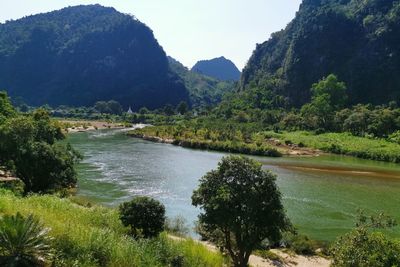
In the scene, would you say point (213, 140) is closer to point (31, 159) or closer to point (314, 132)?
point (314, 132)

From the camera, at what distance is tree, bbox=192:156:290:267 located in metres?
23.7

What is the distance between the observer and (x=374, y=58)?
547ft

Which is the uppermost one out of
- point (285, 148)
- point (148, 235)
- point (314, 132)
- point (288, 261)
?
point (314, 132)

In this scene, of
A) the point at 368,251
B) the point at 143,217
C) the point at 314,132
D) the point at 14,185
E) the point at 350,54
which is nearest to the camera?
the point at 368,251

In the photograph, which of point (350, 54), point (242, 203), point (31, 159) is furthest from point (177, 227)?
point (350, 54)

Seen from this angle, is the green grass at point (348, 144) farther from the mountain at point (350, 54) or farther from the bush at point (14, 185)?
the bush at point (14, 185)

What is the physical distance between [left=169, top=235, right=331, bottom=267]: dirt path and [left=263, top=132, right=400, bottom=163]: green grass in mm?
67884

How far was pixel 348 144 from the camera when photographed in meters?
105

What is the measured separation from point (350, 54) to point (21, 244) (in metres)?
178

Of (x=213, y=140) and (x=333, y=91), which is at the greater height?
(x=333, y=91)

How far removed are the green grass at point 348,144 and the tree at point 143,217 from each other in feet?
252

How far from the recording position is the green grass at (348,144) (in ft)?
310

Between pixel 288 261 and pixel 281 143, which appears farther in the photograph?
pixel 281 143

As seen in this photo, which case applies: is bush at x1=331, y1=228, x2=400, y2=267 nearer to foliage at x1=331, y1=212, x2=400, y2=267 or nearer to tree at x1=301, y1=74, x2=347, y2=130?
foliage at x1=331, y1=212, x2=400, y2=267
